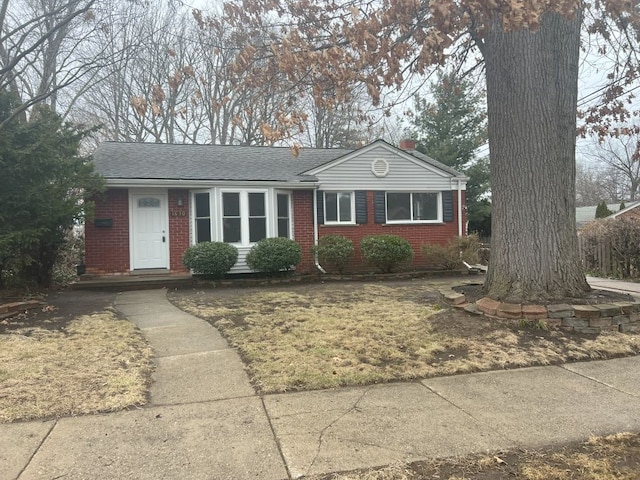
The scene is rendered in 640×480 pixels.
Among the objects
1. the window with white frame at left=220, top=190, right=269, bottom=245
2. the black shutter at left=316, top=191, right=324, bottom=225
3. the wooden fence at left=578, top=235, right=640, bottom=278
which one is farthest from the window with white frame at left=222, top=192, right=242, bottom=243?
the wooden fence at left=578, top=235, right=640, bottom=278

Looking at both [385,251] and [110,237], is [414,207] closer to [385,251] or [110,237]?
[385,251]

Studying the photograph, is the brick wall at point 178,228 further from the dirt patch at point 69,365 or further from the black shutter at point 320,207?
the dirt patch at point 69,365

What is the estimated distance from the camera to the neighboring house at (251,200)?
12047mm

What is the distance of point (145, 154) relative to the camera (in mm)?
13898

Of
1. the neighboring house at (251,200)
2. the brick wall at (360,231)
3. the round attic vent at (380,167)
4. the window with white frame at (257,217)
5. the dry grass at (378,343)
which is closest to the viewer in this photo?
the dry grass at (378,343)

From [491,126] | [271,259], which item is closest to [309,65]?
[491,126]

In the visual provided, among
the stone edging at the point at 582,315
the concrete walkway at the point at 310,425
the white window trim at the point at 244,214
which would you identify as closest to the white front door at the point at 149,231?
the white window trim at the point at 244,214

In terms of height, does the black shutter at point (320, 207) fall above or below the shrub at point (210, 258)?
above

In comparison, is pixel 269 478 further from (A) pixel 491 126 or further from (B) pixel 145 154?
(B) pixel 145 154

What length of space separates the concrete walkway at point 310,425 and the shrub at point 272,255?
6.97 meters

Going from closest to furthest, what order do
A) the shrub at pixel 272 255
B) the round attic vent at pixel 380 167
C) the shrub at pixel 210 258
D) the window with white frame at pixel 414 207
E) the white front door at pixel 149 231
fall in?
the shrub at pixel 210 258, the shrub at pixel 272 255, the white front door at pixel 149 231, the round attic vent at pixel 380 167, the window with white frame at pixel 414 207

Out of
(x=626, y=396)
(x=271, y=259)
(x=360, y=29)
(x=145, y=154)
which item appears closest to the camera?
(x=626, y=396)

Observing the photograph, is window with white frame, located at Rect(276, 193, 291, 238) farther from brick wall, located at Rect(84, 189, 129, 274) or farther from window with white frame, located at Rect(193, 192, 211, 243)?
brick wall, located at Rect(84, 189, 129, 274)

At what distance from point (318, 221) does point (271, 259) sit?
2.35 metres
